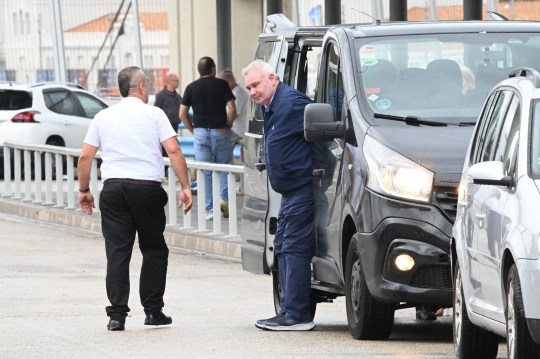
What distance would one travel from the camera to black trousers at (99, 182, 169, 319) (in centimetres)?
1133

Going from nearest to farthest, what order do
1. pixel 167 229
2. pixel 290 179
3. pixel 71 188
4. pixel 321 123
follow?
1. pixel 321 123
2. pixel 290 179
3. pixel 167 229
4. pixel 71 188

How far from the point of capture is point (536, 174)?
812 centimetres

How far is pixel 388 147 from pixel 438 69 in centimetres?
110

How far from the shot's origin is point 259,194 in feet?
41.3

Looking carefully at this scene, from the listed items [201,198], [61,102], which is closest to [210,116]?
[201,198]

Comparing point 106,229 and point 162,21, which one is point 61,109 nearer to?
point 162,21

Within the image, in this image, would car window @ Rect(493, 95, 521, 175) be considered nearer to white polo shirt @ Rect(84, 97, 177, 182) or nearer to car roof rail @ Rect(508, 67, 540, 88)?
car roof rail @ Rect(508, 67, 540, 88)

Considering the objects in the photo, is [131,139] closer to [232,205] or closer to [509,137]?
[509,137]

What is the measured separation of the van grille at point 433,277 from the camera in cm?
998

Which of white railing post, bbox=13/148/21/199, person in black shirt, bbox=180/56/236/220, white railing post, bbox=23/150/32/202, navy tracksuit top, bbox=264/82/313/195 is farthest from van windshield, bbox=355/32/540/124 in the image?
white railing post, bbox=13/148/21/199

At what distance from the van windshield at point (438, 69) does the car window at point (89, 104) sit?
2108 centimetres

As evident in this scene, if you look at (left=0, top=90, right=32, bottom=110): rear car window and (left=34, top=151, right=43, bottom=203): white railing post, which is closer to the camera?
(left=34, top=151, right=43, bottom=203): white railing post

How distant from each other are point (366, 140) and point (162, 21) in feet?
91.0

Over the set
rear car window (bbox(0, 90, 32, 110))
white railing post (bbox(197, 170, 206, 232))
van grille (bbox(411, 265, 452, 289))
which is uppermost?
van grille (bbox(411, 265, 452, 289))
